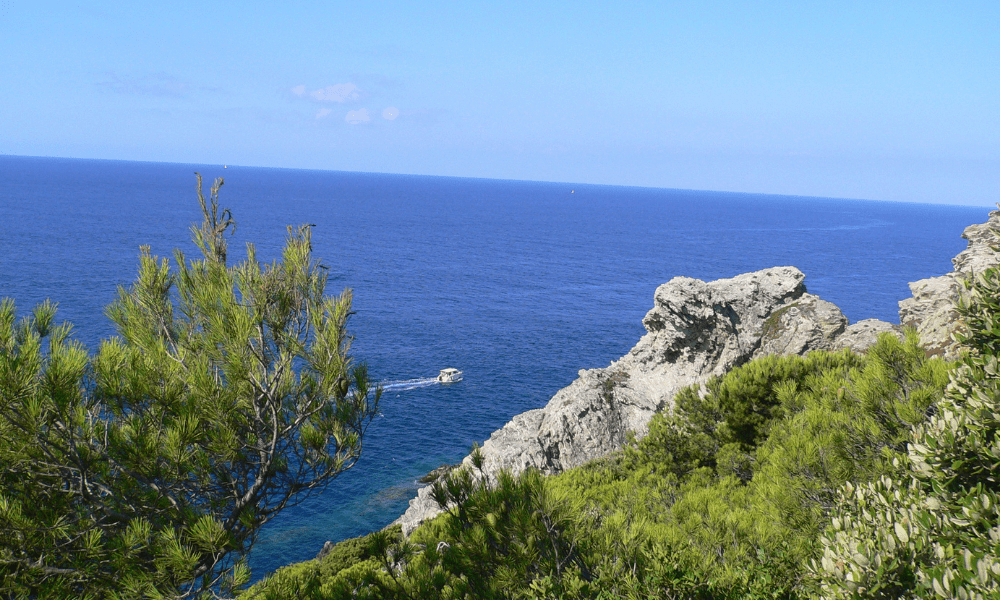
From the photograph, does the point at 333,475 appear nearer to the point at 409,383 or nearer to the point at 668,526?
the point at 668,526

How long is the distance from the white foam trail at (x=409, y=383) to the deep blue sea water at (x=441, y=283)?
2.17ft

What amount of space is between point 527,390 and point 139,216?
122037 millimetres

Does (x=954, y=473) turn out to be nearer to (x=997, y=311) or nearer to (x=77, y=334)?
(x=997, y=311)

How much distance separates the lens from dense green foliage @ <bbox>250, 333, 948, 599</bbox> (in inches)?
263

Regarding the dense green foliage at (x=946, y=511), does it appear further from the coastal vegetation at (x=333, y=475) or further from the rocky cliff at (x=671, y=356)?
the rocky cliff at (x=671, y=356)

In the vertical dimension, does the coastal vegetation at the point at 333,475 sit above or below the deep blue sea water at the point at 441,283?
above

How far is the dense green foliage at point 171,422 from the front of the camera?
6.20m

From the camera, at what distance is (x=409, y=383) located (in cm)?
5116

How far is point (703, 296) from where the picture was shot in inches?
1200

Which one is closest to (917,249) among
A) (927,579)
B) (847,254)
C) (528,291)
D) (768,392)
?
(847,254)

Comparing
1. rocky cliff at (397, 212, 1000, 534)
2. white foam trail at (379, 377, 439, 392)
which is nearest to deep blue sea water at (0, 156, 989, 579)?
white foam trail at (379, 377, 439, 392)

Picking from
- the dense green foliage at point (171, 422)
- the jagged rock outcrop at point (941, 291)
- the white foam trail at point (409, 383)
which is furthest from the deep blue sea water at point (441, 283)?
the jagged rock outcrop at point (941, 291)

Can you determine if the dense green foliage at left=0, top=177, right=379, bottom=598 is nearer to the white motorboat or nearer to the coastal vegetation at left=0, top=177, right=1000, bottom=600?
the coastal vegetation at left=0, top=177, right=1000, bottom=600

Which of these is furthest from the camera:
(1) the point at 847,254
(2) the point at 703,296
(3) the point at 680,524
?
(1) the point at 847,254
